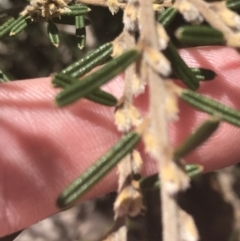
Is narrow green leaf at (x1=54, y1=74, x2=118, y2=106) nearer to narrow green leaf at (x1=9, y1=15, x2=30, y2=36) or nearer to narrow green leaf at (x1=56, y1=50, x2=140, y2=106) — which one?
narrow green leaf at (x1=56, y1=50, x2=140, y2=106)

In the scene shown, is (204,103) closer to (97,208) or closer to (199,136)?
(199,136)

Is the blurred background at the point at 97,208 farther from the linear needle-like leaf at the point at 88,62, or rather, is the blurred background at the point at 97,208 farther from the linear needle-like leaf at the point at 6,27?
the linear needle-like leaf at the point at 88,62

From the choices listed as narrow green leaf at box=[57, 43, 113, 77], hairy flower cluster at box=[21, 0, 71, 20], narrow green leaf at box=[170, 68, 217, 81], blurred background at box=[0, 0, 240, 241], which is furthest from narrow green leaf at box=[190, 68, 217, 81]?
blurred background at box=[0, 0, 240, 241]

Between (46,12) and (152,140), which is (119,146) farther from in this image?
(46,12)

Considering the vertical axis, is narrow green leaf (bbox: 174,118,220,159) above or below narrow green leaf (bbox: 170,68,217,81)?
above

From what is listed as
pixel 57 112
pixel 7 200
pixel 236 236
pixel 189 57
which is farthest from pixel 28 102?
pixel 236 236

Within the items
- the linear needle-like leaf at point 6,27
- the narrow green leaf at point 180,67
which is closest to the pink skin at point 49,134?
the linear needle-like leaf at point 6,27
